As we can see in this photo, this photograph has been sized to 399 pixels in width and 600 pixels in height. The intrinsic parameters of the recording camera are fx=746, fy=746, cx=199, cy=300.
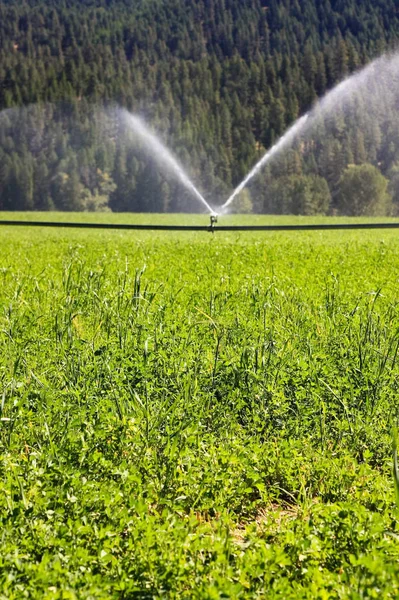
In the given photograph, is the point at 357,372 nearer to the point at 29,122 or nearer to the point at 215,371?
the point at 215,371

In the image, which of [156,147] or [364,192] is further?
[156,147]

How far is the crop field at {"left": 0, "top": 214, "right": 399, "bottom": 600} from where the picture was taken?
313 centimetres

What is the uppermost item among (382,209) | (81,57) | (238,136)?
(81,57)

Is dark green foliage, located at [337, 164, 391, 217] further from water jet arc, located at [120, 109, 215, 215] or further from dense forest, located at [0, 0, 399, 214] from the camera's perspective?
water jet arc, located at [120, 109, 215, 215]

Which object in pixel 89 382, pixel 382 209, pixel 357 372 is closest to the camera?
pixel 89 382

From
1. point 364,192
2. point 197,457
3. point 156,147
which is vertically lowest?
point 197,457

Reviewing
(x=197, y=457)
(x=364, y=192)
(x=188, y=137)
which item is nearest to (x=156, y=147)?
(x=188, y=137)

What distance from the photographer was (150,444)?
4414mm

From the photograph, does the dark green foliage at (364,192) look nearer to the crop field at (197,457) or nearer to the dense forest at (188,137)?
the dense forest at (188,137)

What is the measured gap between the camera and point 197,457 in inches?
174

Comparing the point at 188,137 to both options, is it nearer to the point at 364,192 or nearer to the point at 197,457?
the point at 364,192

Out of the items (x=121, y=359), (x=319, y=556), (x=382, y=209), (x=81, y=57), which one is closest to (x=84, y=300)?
(x=121, y=359)

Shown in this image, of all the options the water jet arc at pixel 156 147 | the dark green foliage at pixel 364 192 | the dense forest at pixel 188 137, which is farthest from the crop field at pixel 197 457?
the water jet arc at pixel 156 147

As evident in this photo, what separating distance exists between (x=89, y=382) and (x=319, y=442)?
1.62 meters
